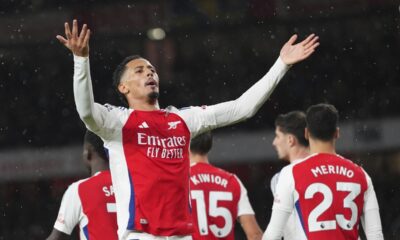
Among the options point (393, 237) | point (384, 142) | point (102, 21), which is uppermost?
point (102, 21)

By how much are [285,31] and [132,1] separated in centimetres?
210

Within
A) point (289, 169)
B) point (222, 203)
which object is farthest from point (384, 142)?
point (289, 169)

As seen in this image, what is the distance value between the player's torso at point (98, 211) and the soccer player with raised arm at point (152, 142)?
31.9 inches

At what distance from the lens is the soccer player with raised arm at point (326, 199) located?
520 centimetres

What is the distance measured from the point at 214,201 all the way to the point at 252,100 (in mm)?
1531

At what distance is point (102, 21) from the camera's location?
13.9 meters

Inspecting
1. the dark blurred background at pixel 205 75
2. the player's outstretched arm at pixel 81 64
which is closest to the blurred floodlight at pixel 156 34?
the dark blurred background at pixel 205 75

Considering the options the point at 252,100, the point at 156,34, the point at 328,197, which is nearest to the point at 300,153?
the point at 328,197

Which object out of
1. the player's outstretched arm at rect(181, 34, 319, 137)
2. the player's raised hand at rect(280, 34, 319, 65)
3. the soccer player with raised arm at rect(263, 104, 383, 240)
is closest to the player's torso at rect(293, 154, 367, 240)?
the soccer player with raised arm at rect(263, 104, 383, 240)

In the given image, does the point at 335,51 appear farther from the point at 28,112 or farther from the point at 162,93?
the point at 28,112

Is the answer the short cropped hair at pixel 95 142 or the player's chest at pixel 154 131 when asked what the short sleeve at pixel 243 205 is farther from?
the player's chest at pixel 154 131

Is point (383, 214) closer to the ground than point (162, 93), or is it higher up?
closer to the ground

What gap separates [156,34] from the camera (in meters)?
13.9

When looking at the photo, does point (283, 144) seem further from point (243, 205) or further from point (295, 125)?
point (243, 205)
